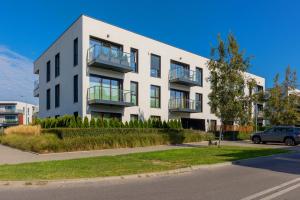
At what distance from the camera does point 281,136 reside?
29.2 meters

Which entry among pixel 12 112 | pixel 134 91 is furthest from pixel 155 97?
pixel 12 112

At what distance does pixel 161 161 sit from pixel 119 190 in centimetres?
580

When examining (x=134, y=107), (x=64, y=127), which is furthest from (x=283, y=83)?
(x=64, y=127)

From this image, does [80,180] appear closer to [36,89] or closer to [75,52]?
[75,52]

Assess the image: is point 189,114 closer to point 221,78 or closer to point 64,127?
point 221,78

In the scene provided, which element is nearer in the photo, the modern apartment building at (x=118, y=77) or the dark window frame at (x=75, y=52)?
the modern apartment building at (x=118, y=77)

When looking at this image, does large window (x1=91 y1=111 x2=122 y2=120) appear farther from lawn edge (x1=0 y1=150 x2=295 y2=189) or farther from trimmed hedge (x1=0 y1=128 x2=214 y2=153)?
lawn edge (x1=0 y1=150 x2=295 y2=189)

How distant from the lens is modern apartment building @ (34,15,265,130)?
86.6 ft

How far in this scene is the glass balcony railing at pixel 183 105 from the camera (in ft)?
112

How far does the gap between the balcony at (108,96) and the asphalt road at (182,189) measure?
15.6 meters

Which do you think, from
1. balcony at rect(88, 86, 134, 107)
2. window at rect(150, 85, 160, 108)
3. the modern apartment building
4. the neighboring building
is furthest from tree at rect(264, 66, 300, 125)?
the neighboring building

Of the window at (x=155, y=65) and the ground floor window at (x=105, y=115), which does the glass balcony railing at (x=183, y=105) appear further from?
the ground floor window at (x=105, y=115)

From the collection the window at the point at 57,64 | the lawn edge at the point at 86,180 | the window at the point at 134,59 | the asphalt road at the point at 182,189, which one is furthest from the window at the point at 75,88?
the asphalt road at the point at 182,189

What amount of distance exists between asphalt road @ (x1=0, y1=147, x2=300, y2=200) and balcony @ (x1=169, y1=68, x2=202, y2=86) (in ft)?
76.2
